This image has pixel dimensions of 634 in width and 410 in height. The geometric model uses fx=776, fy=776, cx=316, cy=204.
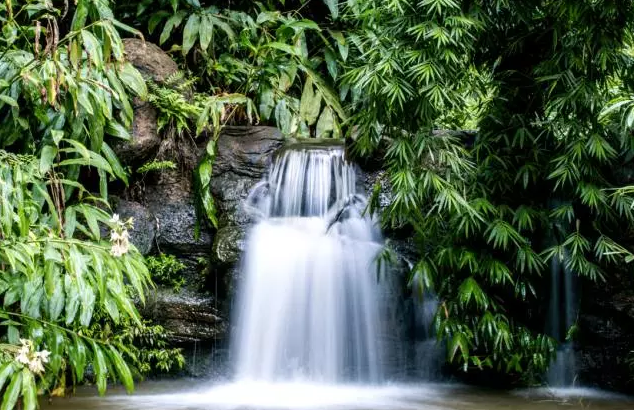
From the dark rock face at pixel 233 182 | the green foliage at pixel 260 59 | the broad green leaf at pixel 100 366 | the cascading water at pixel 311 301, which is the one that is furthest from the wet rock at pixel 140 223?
the broad green leaf at pixel 100 366

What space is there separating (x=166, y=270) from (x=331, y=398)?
1774 millimetres

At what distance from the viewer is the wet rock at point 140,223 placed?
236 inches

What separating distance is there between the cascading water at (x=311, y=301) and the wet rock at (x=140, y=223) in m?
0.82

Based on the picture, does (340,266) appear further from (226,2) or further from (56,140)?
(226,2)

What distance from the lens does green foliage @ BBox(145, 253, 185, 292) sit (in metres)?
6.01

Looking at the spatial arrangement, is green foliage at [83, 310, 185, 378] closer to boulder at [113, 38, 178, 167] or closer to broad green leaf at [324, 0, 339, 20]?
boulder at [113, 38, 178, 167]

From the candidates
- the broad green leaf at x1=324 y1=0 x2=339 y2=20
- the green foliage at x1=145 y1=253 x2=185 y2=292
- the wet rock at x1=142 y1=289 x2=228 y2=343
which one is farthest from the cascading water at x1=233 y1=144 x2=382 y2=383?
the broad green leaf at x1=324 y1=0 x2=339 y2=20

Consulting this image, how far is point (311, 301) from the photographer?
18.7 ft

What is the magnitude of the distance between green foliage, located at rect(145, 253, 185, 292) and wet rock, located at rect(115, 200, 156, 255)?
11 cm

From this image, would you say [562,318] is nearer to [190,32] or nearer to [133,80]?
[133,80]

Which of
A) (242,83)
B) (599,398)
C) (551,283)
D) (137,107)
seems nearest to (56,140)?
(137,107)

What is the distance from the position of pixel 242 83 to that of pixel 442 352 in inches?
137

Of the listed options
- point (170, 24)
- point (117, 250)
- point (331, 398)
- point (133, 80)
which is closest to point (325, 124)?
point (170, 24)

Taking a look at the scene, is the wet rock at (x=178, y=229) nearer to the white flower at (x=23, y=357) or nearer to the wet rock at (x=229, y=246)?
the wet rock at (x=229, y=246)
